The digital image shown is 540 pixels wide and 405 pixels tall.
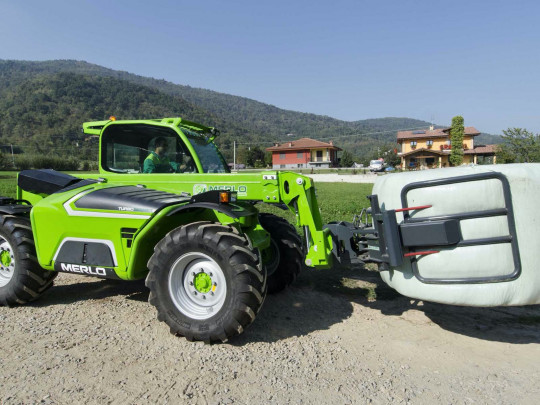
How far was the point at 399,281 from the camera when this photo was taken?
370cm

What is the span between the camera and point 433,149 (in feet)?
239

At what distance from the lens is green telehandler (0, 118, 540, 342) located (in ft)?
10.7

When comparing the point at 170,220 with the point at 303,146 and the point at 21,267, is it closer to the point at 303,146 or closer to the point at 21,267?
the point at 21,267

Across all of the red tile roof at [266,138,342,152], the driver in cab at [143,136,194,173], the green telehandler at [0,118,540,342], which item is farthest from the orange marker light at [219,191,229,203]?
the red tile roof at [266,138,342,152]

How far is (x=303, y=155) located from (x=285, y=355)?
7984 centimetres

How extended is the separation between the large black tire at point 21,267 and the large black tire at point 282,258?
2.73 m

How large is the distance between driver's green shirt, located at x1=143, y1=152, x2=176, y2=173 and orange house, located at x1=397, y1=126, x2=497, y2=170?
201ft

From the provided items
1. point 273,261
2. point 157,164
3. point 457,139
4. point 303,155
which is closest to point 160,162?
point 157,164

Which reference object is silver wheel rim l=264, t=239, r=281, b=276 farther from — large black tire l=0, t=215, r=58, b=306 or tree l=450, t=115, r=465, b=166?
tree l=450, t=115, r=465, b=166

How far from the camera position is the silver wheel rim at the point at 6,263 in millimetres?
4664

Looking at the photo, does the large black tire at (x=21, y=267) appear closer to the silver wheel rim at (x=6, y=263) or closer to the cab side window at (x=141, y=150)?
the silver wheel rim at (x=6, y=263)

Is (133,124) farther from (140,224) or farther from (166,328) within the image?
(166,328)

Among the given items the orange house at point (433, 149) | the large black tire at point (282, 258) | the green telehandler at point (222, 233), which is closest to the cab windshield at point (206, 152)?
the green telehandler at point (222, 233)

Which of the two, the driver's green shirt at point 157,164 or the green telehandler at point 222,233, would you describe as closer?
the green telehandler at point 222,233
